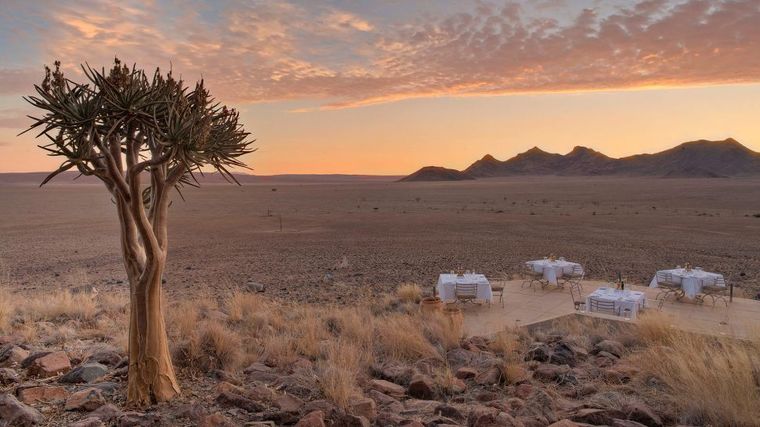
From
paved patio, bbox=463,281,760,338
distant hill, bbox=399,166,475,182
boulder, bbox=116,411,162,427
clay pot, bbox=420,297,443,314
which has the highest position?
distant hill, bbox=399,166,475,182

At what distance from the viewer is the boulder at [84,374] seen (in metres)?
5.99

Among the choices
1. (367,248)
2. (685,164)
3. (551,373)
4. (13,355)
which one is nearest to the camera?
(551,373)

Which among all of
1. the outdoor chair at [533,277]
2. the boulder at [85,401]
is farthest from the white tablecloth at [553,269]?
the boulder at [85,401]

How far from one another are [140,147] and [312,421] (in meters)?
3.17

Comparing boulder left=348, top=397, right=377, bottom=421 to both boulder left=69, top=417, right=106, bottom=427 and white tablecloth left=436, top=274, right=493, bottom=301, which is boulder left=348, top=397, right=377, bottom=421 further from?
white tablecloth left=436, top=274, right=493, bottom=301

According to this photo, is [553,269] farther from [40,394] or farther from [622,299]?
[40,394]

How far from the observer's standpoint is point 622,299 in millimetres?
10109

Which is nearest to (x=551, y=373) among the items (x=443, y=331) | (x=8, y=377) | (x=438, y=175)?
(x=443, y=331)

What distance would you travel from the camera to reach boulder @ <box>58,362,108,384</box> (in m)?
5.99

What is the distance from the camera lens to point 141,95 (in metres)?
4.96

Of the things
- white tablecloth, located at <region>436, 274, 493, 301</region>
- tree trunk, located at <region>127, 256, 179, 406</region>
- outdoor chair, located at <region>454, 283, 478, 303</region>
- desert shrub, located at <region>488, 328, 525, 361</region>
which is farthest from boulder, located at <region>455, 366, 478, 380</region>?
white tablecloth, located at <region>436, 274, 493, 301</region>

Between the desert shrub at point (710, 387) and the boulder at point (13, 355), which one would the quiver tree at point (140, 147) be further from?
the desert shrub at point (710, 387)

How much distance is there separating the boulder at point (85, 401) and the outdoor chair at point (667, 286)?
10.3 m

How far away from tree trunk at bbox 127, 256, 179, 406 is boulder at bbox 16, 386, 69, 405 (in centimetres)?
74
